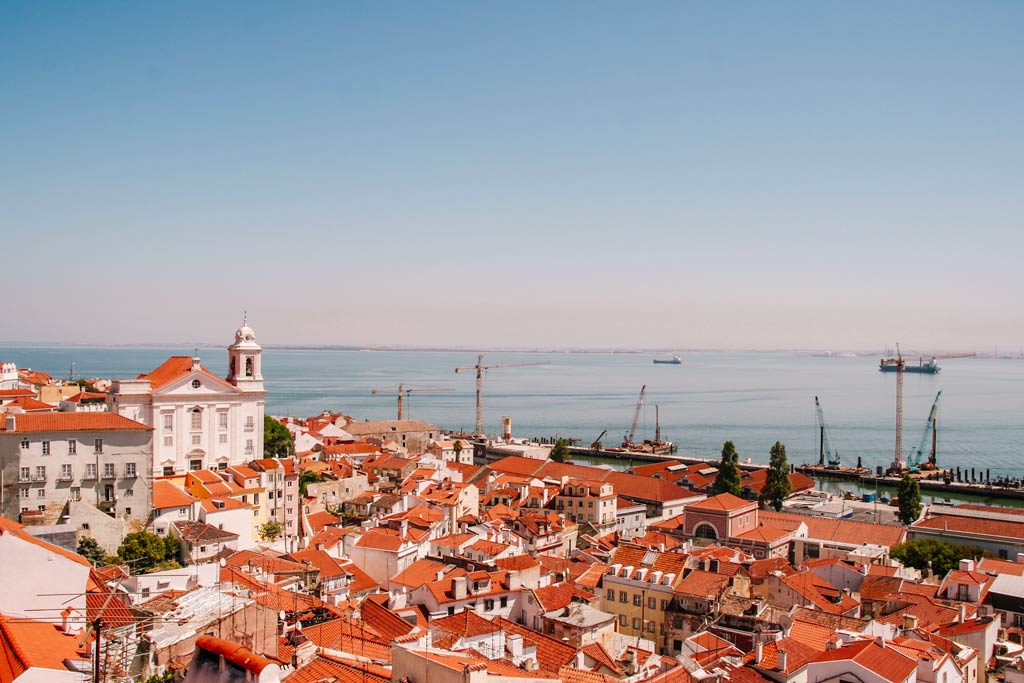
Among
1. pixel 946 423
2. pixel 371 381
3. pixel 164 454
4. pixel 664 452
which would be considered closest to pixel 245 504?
pixel 164 454

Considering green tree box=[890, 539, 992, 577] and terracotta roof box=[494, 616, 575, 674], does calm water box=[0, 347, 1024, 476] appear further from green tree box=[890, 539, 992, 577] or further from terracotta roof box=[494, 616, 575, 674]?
terracotta roof box=[494, 616, 575, 674]

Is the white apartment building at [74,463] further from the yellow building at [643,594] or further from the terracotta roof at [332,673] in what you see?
the terracotta roof at [332,673]

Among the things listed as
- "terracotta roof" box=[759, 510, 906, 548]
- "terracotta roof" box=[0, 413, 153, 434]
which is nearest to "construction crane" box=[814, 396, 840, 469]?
"terracotta roof" box=[759, 510, 906, 548]

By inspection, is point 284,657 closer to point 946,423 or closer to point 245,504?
point 245,504

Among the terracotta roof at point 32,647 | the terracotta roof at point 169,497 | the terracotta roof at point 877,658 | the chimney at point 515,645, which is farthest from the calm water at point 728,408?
the terracotta roof at point 32,647

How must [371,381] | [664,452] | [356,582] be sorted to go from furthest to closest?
[371,381] < [664,452] < [356,582]
